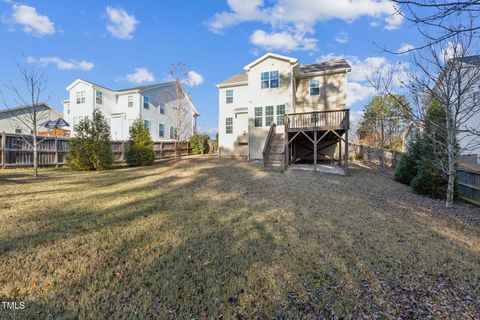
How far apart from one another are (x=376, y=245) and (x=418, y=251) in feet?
2.09

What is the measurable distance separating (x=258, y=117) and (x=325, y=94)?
4.89 meters

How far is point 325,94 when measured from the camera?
15.7 m

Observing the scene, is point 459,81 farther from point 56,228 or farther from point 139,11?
point 139,11

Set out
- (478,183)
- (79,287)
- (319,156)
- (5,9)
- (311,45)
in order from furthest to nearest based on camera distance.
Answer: (319,156), (311,45), (5,9), (478,183), (79,287)

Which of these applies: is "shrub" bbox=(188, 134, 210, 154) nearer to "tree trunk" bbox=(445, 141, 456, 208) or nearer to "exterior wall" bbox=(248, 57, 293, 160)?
"exterior wall" bbox=(248, 57, 293, 160)

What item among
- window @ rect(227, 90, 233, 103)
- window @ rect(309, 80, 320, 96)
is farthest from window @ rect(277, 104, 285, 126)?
window @ rect(227, 90, 233, 103)

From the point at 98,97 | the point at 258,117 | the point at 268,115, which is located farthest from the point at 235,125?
the point at 98,97

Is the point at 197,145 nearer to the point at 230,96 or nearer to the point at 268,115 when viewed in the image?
the point at 230,96

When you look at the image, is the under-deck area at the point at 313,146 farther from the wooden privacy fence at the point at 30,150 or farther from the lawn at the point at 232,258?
the wooden privacy fence at the point at 30,150

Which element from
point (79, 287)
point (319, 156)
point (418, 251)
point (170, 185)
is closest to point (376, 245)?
point (418, 251)

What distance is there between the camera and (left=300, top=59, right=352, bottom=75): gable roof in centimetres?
1511

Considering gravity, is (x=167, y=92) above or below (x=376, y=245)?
above

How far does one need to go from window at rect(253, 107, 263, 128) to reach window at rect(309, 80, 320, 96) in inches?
154

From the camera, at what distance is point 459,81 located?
6.30 metres
